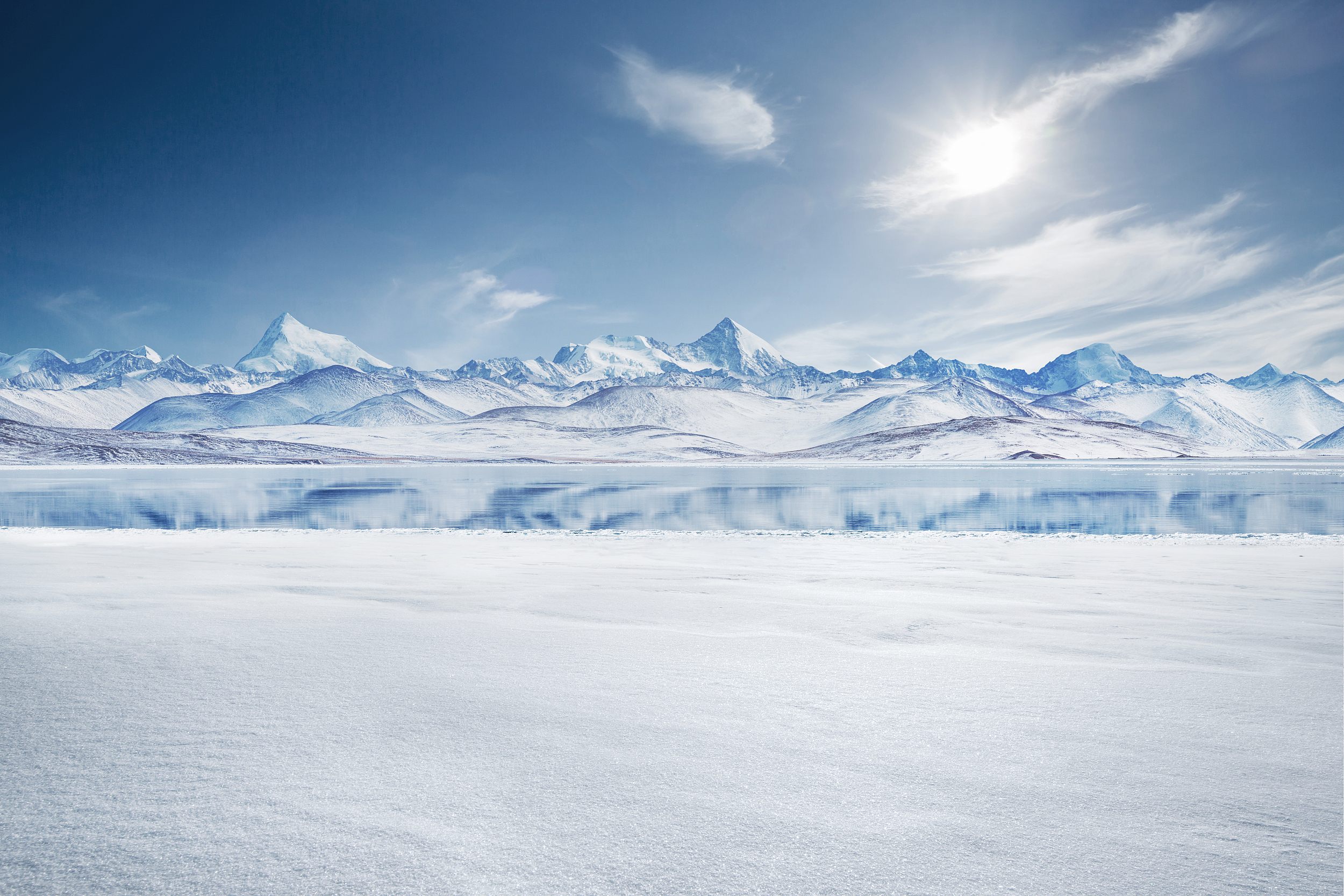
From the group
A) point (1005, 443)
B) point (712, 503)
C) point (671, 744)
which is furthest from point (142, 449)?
point (671, 744)

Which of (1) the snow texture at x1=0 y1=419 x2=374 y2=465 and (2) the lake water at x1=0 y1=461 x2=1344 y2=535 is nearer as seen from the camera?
(2) the lake water at x1=0 y1=461 x2=1344 y2=535

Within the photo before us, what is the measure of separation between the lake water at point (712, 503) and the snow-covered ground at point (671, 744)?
12683 mm

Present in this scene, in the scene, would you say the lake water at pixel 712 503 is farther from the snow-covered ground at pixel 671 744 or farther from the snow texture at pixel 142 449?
the snow texture at pixel 142 449

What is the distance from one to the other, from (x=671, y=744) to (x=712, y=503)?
25.3 metres

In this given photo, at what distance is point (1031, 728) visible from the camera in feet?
14.0

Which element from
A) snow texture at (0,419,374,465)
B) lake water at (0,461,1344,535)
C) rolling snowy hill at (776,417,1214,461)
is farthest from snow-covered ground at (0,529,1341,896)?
snow texture at (0,419,374,465)

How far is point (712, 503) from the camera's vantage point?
29.3 meters

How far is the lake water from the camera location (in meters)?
21.0

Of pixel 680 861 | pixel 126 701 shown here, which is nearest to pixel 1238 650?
pixel 680 861

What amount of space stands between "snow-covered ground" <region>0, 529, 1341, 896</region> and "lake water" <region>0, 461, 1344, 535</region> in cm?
1268

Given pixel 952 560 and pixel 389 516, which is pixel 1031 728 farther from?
pixel 389 516

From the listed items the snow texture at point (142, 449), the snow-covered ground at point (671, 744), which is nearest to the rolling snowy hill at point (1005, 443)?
the snow texture at point (142, 449)

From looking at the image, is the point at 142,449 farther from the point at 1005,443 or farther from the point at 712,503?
the point at 1005,443

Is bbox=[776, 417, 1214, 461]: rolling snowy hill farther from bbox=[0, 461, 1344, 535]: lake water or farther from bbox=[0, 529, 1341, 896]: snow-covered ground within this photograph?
bbox=[0, 529, 1341, 896]: snow-covered ground
